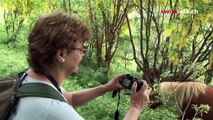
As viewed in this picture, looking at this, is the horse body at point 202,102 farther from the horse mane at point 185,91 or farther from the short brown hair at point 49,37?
the short brown hair at point 49,37

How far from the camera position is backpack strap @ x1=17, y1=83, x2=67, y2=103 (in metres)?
1.61

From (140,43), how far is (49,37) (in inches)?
236

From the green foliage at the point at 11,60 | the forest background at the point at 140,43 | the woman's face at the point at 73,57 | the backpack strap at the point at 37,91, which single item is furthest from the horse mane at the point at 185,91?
the green foliage at the point at 11,60

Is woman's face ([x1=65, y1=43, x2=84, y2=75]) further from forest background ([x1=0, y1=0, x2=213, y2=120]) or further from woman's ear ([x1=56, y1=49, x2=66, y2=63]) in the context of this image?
forest background ([x1=0, y1=0, x2=213, y2=120])

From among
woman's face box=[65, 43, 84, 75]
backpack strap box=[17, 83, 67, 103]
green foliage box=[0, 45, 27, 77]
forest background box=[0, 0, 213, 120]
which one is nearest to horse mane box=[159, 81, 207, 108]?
forest background box=[0, 0, 213, 120]

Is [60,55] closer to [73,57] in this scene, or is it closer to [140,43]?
[73,57]

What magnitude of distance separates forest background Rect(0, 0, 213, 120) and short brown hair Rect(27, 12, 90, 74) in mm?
2327

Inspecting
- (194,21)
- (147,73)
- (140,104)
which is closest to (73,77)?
(147,73)

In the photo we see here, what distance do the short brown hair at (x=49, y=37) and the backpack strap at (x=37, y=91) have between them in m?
0.11

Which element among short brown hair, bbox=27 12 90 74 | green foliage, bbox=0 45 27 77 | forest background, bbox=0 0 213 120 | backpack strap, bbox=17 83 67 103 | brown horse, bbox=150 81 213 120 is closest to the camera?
backpack strap, bbox=17 83 67 103

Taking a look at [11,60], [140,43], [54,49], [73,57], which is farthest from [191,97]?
[11,60]

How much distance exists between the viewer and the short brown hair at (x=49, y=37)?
1.71 metres

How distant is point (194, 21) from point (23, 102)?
184 inches

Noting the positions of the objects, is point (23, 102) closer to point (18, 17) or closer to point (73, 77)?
point (73, 77)
